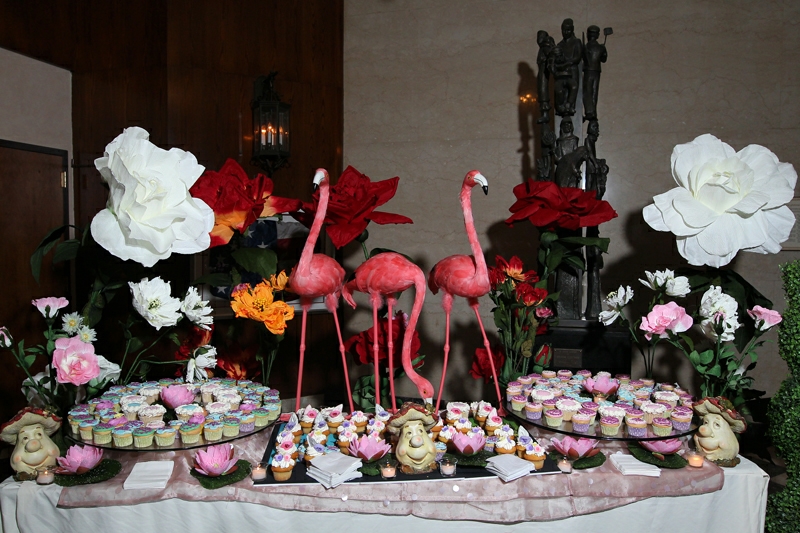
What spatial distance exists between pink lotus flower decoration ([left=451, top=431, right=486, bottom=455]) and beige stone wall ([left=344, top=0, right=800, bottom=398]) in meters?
1.55

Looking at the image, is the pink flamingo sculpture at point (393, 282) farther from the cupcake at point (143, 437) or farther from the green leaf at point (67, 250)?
the green leaf at point (67, 250)

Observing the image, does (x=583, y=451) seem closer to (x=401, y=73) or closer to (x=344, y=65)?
(x=401, y=73)

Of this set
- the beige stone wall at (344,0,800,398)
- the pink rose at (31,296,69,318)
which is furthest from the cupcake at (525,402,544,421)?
the beige stone wall at (344,0,800,398)

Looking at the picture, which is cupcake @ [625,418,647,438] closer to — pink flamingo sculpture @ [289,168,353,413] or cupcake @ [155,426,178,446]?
pink flamingo sculpture @ [289,168,353,413]

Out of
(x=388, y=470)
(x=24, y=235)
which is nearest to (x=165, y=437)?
(x=388, y=470)

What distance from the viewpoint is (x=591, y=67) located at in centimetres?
210

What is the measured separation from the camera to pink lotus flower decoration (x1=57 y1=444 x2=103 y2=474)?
4.13 ft

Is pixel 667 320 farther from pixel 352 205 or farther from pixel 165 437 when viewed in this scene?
pixel 165 437

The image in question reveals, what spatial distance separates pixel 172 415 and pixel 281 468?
0.39 meters

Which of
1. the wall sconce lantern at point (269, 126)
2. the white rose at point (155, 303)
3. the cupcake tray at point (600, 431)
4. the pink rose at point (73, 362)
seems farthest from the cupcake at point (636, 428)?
the wall sconce lantern at point (269, 126)

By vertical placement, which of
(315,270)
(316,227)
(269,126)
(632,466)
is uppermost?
(269,126)

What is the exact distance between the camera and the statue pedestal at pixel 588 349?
1955 millimetres

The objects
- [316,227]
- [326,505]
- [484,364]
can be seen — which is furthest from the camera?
[484,364]

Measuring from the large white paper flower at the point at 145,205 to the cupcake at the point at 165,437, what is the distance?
14.4 inches
